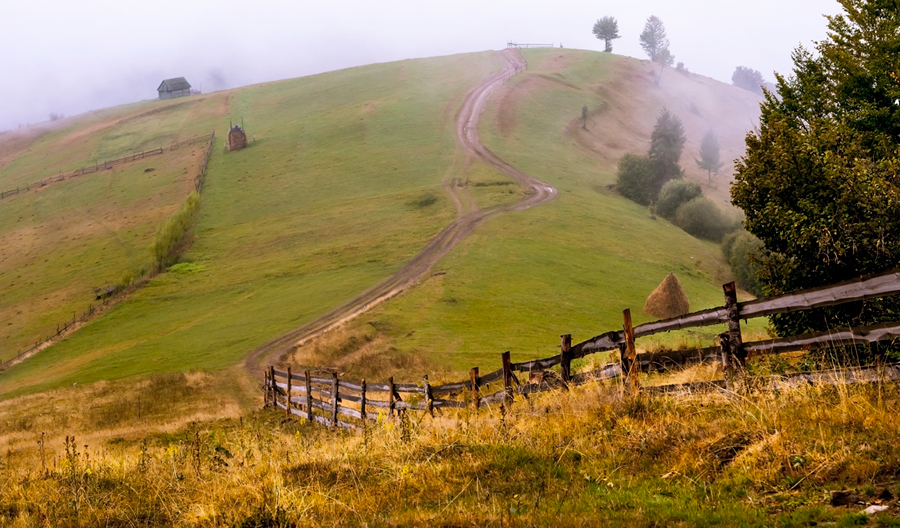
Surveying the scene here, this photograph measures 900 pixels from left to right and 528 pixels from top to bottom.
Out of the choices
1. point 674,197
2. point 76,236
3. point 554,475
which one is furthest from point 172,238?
point 554,475

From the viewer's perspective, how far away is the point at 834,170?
61.4ft

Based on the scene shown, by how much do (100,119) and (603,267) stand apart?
459 ft

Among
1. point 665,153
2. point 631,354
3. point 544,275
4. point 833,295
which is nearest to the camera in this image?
point 833,295

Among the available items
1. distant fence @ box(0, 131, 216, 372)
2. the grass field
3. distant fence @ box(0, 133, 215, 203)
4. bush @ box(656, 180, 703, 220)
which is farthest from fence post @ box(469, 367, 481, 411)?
distant fence @ box(0, 133, 215, 203)

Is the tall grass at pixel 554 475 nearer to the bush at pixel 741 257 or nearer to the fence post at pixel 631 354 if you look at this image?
the fence post at pixel 631 354

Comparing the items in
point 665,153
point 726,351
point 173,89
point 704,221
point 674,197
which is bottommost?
point 704,221

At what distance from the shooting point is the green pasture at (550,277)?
44.3 metres

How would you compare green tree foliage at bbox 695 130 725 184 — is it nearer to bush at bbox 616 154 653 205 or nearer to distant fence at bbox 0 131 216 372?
bush at bbox 616 154 653 205

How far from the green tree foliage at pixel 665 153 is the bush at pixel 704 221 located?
29.8 ft

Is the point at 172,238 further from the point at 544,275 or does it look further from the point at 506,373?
the point at 506,373

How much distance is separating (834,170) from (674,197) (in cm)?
7252

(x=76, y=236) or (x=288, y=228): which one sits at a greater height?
(x=76, y=236)

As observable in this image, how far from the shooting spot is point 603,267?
61.2 meters

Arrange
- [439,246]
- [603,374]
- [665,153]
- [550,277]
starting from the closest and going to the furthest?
[603,374]
[550,277]
[439,246]
[665,153]
